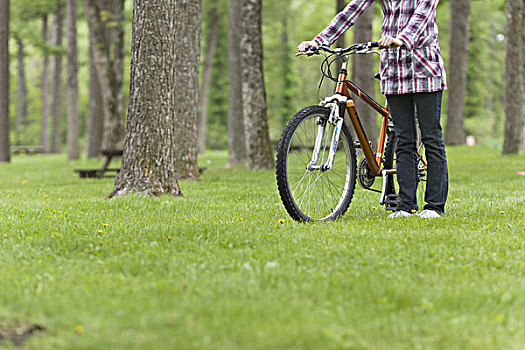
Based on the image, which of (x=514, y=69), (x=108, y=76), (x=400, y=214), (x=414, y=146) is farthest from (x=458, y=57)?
(x=400, y=214)

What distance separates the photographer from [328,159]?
17.3ft

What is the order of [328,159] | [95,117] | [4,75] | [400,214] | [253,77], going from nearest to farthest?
[328,159]
[400,214]
[253,77]
[4,75]
[95,117]

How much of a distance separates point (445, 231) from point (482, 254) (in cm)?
77

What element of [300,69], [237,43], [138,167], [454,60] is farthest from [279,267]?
[300,69]

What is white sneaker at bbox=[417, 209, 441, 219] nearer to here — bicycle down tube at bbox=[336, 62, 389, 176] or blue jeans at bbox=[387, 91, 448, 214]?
blue jeans at bbox=[387, 91, 448, 214]

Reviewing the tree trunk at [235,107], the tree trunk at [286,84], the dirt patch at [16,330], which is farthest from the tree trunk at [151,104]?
the tree trunk at [286,84]

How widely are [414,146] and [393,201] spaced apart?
529mm

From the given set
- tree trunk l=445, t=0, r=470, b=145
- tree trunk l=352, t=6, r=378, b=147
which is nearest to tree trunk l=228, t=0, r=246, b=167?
tree trunk l=352, t=6, r=378, b=147

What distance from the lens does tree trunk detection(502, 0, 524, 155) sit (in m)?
16.9

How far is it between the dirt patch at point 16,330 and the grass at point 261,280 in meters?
0.02

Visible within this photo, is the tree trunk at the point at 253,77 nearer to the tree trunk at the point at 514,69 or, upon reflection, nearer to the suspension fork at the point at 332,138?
the suspension fork at the point at 332,138

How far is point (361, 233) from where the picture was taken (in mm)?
4672

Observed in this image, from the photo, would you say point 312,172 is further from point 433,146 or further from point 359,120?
point 433,146

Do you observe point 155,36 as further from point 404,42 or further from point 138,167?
point 404,42
